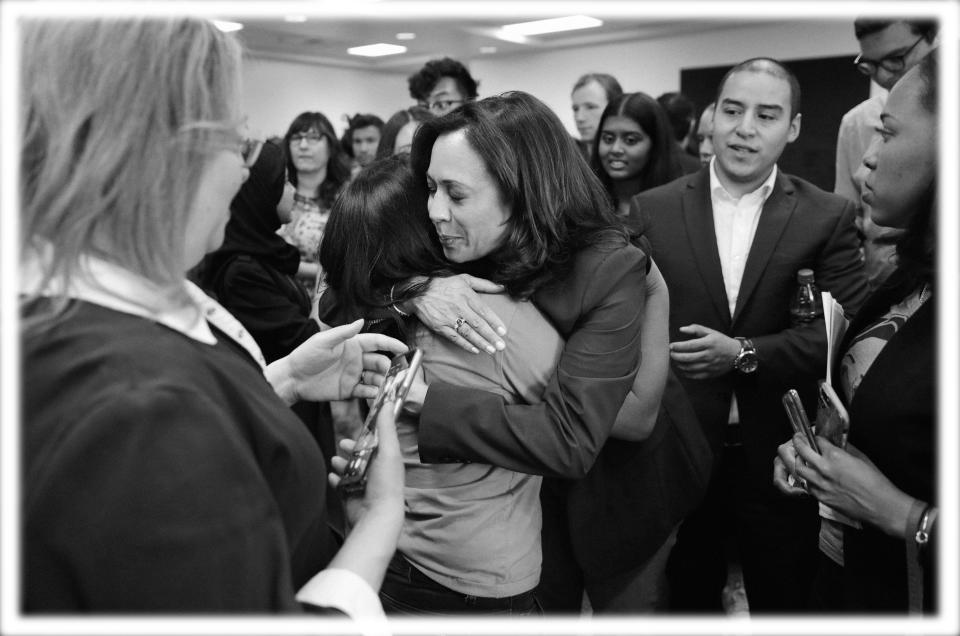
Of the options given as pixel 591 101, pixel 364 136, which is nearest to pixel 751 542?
pixel 591 101

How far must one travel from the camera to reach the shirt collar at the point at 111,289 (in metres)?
0.71

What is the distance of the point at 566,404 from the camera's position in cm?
128

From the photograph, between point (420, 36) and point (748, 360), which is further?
point (420, 36)

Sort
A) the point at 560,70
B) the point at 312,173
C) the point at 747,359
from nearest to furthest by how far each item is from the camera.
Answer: the point at 747,359
the point at 312,173
the point at 560,70

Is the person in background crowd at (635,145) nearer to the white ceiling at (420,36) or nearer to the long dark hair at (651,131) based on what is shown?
the long dark hair at (651,131)

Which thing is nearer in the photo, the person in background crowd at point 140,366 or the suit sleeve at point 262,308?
the person in background crowd at point 140,366

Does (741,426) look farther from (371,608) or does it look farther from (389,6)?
(389,6)

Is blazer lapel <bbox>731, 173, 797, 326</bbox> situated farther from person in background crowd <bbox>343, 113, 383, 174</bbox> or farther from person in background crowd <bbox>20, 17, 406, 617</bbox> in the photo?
person in background crowd <bbox>343, 113, 383, 174</bbox>

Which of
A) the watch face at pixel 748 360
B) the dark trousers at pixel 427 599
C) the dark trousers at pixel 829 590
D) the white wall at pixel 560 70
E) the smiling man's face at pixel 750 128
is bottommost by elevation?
the dark trousers at pixel 829 590

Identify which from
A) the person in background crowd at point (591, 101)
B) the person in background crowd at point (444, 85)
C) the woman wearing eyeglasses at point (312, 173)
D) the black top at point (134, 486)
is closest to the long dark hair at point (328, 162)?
the woman wearing eyeglasses at point (312, 173)

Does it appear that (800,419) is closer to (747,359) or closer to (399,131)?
(747,359)

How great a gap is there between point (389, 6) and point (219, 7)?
0.18m

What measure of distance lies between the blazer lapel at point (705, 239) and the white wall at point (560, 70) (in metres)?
6.49

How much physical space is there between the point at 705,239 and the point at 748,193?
0.24m
